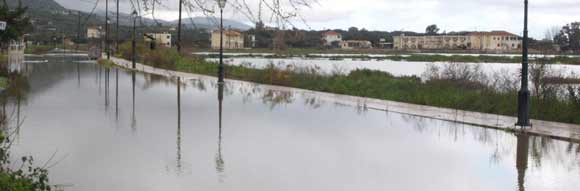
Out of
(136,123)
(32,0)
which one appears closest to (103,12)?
(32,0)

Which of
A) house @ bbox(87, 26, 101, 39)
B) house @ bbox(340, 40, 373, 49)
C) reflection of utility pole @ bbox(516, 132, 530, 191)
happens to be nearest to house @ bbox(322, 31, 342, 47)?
reflection of utility pole @ bbox(516, 132, 530, 191)

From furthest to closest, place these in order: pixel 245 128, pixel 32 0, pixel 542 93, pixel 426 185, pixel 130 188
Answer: pixel 542 93, pixel 245 128, pixel 426 185, pixel 130 188, pixel 32 0

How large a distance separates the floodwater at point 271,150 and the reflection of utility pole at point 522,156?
22 mm

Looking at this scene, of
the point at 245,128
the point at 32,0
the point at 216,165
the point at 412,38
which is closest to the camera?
the point at 32,0

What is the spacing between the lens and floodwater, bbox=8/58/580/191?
36.2 ft

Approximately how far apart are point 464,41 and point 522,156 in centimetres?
14123

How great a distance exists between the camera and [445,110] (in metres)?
23.9

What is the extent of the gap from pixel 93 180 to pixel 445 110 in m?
15.1

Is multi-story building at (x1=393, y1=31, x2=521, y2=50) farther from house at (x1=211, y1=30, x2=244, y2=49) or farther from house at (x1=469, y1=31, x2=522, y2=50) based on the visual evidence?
house at (x1=211, y1=30, x2=244, y2=49)

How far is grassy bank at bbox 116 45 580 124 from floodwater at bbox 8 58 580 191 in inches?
122

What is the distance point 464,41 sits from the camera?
15188cm

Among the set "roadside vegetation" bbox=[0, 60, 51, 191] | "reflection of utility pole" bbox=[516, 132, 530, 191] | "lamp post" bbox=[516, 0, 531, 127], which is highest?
"lamp post" bbox=[516, 0, 531, 127]

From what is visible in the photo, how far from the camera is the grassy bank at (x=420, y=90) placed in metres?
21.5

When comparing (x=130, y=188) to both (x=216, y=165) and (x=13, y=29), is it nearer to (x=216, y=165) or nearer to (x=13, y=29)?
(x=216, y=165)
